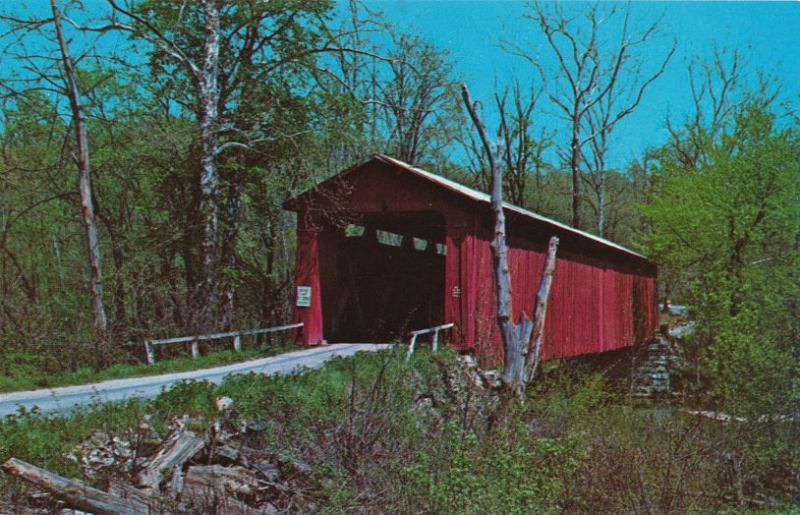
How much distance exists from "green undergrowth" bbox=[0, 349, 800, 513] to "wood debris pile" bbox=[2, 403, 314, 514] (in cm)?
13

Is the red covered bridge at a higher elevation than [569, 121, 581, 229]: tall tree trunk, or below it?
below

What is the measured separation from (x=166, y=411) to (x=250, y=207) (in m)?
10.9

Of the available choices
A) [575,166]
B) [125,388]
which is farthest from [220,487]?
[575,166]

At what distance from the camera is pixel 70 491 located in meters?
5.11

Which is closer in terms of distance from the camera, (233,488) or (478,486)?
(233,488)

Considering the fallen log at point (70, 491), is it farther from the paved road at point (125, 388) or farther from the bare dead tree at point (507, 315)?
the bare dead tree at point (507, 315)

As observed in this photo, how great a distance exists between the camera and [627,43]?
109 feet

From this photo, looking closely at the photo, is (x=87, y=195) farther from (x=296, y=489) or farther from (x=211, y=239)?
(x=296, y=489)

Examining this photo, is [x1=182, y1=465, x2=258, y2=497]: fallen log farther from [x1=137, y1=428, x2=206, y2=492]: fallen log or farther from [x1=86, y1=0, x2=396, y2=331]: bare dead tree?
[x1=86, y1=0, x2=396, y2=331]: bare dead tree

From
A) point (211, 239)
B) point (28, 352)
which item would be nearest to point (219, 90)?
point (211, 239)

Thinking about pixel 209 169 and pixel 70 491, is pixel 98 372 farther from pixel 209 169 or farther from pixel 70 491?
pixel 70 491

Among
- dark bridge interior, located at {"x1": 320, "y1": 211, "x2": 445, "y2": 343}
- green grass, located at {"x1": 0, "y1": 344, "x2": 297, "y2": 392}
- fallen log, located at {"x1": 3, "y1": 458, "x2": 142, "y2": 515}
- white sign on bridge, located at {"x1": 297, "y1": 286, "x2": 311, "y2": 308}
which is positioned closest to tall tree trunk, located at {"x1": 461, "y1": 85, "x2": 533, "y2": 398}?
dark bridge interior, located at {"x1": 320, "y1": 211, "x2": 445, "y2": 343}

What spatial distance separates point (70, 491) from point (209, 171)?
1101cm

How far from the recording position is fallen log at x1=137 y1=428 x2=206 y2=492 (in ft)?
19.8
